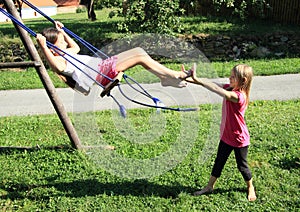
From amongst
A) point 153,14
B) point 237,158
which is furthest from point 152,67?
point 153,14

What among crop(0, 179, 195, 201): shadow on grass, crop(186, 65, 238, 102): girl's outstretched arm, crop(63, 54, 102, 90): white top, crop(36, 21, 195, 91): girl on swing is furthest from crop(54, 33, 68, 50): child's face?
crop(186, 65, 238, 102): girl's outstretched arm

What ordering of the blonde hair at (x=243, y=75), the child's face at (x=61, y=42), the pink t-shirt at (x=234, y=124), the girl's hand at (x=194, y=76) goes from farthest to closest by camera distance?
the child's face at (x=61, y=42)
the pink t-shirt at (x=234, y=124)
the blonde hair at (x=243, y=75)
the girl's hand at (x=194, y=76)

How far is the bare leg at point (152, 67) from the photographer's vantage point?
159 inches

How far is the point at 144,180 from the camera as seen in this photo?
4586 mm

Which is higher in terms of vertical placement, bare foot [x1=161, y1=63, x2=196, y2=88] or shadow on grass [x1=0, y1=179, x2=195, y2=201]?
bare foot [x1=161, y1=63, x2=196, y2=88]

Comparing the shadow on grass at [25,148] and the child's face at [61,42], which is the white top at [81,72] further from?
the shadow on grass at [25,148]

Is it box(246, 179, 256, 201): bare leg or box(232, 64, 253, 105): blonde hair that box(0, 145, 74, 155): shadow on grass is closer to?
box(246, 179, 256, 201): bare leg

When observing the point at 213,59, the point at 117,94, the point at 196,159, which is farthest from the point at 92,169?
the point at 213,59

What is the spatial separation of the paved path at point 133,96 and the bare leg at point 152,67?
137 inches

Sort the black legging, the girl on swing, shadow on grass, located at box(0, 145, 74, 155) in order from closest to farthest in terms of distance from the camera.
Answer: the black legging < the girl on swing < shadow on grass, located at box(0, 145, 74, 155)

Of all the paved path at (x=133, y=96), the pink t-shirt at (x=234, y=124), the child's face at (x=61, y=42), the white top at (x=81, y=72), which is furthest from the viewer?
the paved path at (x=133, y=96)

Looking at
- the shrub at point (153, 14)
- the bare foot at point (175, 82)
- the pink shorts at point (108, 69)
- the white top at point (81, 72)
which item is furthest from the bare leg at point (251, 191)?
the shrub at point (153, 14)

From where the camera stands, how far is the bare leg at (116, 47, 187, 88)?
4.03 meters

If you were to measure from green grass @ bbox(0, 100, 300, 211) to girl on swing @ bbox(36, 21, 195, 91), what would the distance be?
3.62 feet
